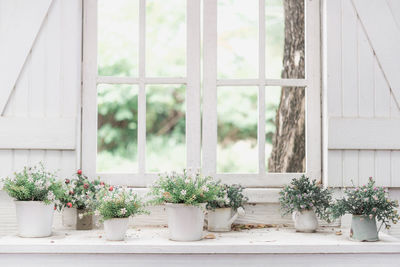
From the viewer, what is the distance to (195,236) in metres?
2.32

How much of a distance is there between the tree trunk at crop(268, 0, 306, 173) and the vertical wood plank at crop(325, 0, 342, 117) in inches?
59.0

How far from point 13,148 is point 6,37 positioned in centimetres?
59

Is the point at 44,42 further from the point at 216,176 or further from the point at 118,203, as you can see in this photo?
the point at 216,176

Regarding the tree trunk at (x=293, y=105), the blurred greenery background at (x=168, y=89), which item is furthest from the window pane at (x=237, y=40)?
the tree trunk at (x=293, y=105)

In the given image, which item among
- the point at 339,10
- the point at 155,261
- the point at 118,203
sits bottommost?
the point at 155,261

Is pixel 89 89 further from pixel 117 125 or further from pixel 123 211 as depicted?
pixel 117 125

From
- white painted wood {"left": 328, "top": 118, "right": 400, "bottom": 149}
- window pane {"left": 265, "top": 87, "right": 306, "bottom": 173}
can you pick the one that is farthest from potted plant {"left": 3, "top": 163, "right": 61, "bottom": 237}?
window pane {"left": 265, "top": 87, "right": 306, "bottom": 173}

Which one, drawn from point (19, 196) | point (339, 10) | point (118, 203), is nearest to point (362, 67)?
point (339, 10)

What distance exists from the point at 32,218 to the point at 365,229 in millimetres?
1565

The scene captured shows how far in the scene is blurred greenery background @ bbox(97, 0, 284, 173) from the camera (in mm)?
9047

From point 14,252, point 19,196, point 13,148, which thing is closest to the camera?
point 14,252

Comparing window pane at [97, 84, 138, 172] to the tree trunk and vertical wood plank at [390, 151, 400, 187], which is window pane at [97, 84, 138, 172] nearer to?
the tree trunk

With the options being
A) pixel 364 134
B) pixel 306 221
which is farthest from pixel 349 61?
pixel 306 221

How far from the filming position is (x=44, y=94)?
2.67 m
